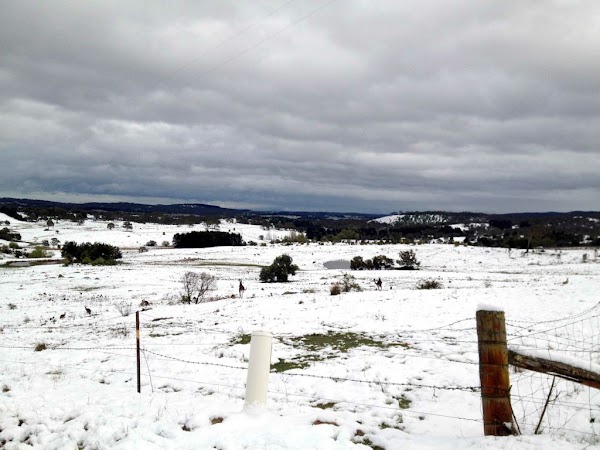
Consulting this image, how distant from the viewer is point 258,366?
17.6ft

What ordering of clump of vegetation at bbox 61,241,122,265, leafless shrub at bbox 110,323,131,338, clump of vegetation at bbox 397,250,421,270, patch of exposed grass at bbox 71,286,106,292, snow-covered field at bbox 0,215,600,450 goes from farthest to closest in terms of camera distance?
clump of vegetation at bbox 397,250,421,270
clump of vegetation at bbox 61,241,122,265
patch of exposed grass at bbox 71,286,106,292
leafless shrub at bbox 110,323,131,338
snow-covered field at bbox 0,215,600,450

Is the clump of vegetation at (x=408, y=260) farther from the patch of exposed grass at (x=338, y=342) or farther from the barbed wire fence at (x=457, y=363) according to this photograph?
the patch of exposed grass at (x=338, y=342)

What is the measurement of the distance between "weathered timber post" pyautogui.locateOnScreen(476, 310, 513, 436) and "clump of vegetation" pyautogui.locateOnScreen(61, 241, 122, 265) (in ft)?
240

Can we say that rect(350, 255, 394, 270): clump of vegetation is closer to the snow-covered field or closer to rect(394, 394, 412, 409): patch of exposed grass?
the snow-covered field

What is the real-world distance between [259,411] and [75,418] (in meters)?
2.70

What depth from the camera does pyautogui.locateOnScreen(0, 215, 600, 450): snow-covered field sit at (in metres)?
5.11

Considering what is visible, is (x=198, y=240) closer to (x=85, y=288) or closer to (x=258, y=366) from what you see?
(x=85, y=288)

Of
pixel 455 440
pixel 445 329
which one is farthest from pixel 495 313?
pixel 445 329

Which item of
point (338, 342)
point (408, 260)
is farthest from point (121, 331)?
point (408, 260)

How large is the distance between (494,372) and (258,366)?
9.34ft

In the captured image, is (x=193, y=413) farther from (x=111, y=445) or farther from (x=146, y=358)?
(x=146, y=358)

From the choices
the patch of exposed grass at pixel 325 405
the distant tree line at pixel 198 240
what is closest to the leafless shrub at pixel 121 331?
the patch of exposed grass at pixel 325 405

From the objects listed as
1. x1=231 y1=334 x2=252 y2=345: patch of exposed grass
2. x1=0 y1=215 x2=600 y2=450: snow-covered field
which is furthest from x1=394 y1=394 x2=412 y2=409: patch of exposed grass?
x1=231 y1=334 x2=252 y2=345: patch of exposed grass

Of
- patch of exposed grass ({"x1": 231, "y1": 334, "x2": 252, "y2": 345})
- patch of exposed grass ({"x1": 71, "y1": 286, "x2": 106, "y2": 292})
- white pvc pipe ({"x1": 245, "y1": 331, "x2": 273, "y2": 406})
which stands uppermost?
white pvc pipe ({"x1": 245, "y1": 331, "x2": 273, "y2": 406})
